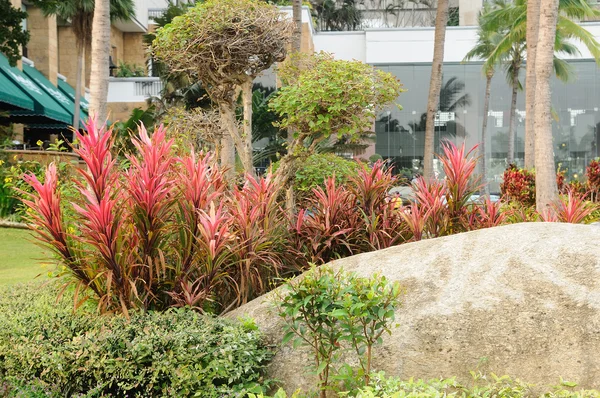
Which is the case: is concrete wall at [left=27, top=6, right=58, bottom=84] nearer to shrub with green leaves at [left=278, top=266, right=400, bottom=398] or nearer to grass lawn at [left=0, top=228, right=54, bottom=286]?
grass lawn at [left=0, top=228, right=54, bottom=286]

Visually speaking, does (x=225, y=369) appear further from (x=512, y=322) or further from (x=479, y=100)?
(x=479, y=100)

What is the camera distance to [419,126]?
35.6 m

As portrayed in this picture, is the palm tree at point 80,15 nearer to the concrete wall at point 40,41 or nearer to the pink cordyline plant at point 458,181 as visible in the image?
the concrete wall at point 40,41

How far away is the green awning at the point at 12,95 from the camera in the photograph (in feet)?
72.3

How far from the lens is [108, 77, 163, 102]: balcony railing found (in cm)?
3562

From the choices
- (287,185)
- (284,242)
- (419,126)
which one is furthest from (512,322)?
(419,126)

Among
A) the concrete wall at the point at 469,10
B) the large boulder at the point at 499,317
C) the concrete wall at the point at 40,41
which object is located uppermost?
the concrete wall at the point at 469,10

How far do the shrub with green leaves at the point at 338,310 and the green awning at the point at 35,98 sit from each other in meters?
22.6

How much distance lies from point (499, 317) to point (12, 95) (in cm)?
2119

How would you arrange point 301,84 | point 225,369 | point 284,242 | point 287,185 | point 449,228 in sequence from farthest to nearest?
point 287,185
point 301,84
point 449,228
point 284,242
point 225,369

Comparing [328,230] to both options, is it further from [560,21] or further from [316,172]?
[560,21]

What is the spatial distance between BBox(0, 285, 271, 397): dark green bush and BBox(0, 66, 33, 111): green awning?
18820 mm

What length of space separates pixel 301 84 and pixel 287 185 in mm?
1675

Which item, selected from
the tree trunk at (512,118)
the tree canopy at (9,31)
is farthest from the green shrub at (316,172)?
the tree trunk at (512,118)
